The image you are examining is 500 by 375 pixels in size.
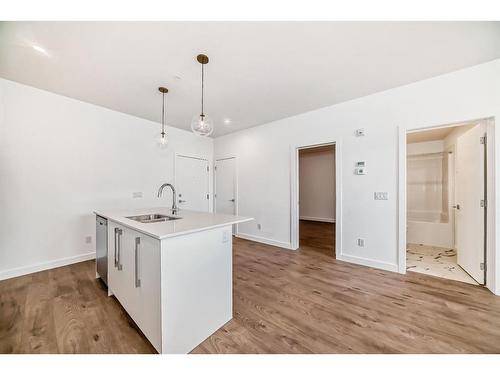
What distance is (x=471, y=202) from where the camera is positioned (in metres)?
2.50

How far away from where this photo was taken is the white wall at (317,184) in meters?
6.58

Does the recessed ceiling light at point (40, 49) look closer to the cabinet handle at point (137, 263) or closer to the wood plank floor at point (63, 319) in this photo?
the cabinet handle at point (137, 263)

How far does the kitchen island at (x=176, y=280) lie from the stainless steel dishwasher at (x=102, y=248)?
0.54 m

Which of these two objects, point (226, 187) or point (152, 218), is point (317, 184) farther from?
point (152, 218)

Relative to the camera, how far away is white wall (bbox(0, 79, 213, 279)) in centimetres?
254

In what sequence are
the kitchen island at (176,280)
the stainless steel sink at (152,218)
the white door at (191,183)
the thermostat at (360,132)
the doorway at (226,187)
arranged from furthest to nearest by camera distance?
the doorway at (226,187) → the white door at (191,183) → the thermostat at (360,132) → the stainless steel sink at (152,218) → the kitchen island at (176,280)

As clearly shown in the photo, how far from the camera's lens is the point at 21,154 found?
2615mm

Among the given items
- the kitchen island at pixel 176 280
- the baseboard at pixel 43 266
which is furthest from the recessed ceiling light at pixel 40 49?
the baseboard at pixel 43 266

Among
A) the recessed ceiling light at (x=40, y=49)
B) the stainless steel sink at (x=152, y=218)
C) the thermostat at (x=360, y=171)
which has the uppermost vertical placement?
the recessed ceiling light at (x=40, y=49)

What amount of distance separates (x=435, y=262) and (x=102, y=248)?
473cm

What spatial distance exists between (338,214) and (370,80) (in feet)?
6.52

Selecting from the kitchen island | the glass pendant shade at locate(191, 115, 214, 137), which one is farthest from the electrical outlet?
the glass pendant shade at locate(191, 115, 214, 137)

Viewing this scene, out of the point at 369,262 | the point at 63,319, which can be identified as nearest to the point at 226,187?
the point at 369,262
